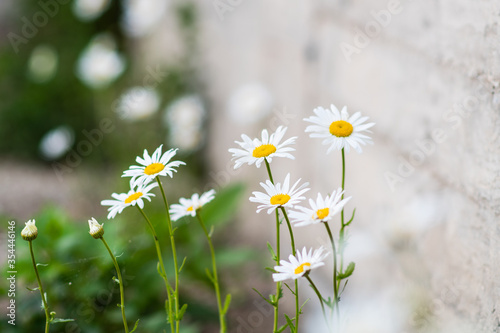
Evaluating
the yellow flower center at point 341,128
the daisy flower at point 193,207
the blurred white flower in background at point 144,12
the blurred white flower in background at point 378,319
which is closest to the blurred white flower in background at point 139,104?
the blurred white flower in background at point 144,12

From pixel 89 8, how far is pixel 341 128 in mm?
3322

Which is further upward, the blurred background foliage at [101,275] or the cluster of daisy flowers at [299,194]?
the blurred background foliage at [101,275]

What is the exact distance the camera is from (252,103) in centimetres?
253

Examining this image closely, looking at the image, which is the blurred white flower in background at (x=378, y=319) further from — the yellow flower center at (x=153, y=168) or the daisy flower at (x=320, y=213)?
the yellow flower center at (x=153, y=168)

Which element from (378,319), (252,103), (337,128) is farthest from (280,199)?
(252,103)

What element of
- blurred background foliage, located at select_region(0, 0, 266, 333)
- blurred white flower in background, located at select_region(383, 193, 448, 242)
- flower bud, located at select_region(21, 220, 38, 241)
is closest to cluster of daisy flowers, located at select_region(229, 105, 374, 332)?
flower bud, located at select_region(21, 220, 38, 241)

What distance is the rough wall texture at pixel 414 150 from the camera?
A: 1.07m

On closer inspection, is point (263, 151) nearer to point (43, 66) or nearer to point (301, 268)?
point (301, 268)

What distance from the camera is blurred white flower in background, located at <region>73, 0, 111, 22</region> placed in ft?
12.4

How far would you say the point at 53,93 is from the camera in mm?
3791

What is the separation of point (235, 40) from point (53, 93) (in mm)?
1545

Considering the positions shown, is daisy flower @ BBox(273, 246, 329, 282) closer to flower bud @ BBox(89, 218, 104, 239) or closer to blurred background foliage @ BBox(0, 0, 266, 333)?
flower bud @ BBox(89, 218, 104, 239)

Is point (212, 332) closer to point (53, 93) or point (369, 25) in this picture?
point (369, 25)

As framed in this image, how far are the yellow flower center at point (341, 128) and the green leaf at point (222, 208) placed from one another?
1.32 meters
